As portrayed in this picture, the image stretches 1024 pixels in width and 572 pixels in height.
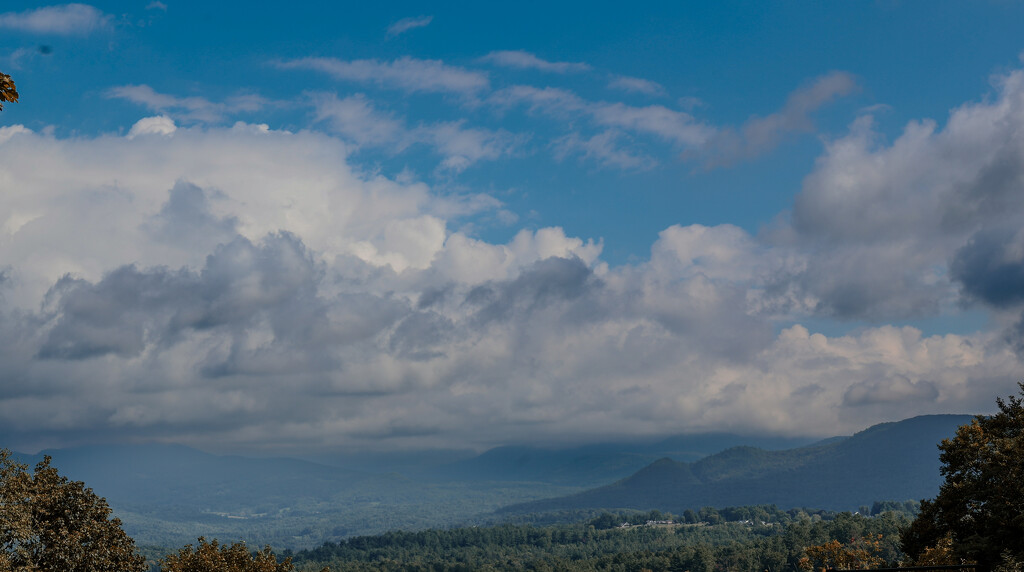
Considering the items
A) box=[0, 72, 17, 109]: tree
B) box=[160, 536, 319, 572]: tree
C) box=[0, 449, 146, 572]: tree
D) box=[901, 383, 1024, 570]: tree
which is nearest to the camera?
box=[0, 72, 17, 109]: tree

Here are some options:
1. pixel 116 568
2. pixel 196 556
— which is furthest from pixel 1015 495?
pixel 116 568

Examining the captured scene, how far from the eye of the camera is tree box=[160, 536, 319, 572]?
40.6 metres

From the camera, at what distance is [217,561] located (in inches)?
1604

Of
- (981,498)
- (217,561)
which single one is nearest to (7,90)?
(217,561)

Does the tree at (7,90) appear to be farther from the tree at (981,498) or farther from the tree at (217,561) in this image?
the tree at (981,498)

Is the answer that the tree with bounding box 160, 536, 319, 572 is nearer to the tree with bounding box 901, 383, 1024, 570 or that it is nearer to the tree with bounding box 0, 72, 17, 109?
the tree with bounding box 0, 72, 17, 109

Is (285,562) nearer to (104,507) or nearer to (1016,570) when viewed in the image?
(104,507)

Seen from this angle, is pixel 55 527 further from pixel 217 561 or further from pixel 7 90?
pixel 7 90

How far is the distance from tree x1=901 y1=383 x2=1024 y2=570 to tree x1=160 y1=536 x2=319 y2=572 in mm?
36165

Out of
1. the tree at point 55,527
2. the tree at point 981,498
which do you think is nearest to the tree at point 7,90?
the tree at point 55,527

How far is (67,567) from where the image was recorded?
129 feet

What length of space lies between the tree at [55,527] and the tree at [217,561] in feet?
8.52

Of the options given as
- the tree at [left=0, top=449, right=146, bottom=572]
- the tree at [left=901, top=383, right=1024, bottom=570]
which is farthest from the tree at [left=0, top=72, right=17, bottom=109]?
the tree at [left=901, top=383, right=1024, bottom=570]

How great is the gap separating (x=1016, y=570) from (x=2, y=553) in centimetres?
4543
